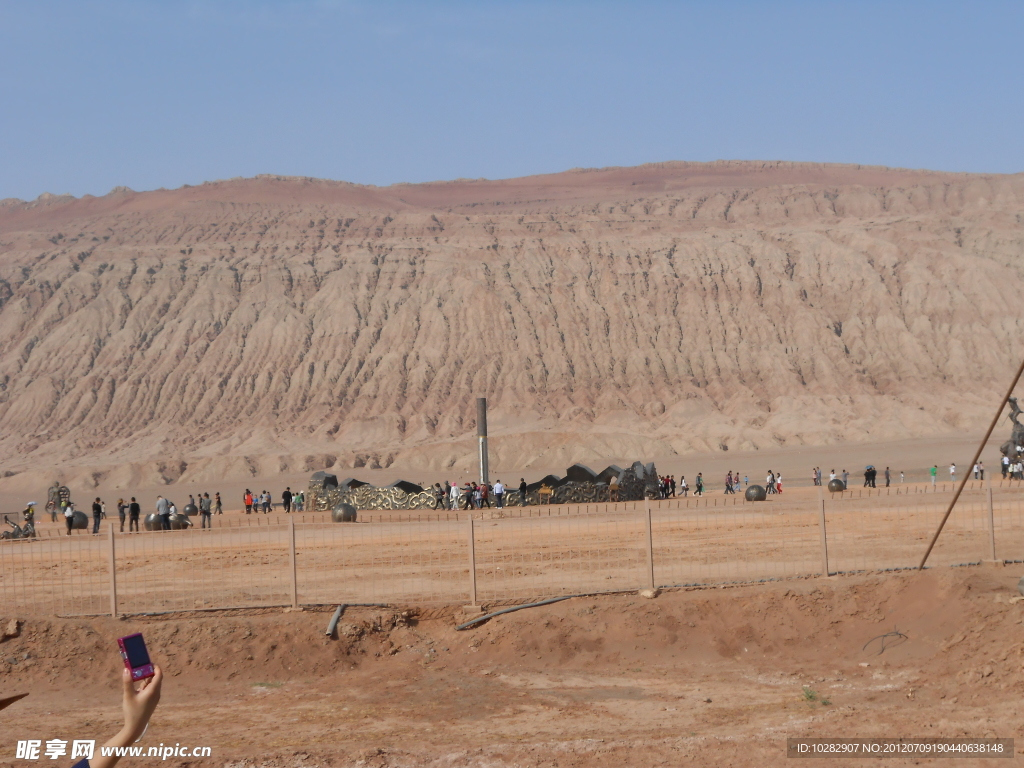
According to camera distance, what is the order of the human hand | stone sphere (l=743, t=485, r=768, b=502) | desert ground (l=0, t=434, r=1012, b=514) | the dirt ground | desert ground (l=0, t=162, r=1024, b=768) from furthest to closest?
desert ground (l=0, t=434, r=1012, b=514) < stone sphere (l=743, t=485, r=768, b=502) < desert ground (l=0, t=162, r=1024, b=768) < the dirt ground < the human hand

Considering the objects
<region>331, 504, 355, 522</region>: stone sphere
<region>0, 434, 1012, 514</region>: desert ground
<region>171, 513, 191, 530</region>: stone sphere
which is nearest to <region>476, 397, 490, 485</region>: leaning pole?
<region>0, 434, 1012, 514</region>: desert ground

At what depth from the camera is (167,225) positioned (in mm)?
119438

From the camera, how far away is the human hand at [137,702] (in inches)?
138

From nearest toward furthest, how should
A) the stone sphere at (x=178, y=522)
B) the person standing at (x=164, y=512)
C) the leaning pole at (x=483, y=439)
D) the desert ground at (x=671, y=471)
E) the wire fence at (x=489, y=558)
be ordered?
1. the wire fence at (x=489, y=558)
2. the person standing at (x=164, y=512)
3. the stone sphere at (x=178, y=522)
4. the leaning pole at (x=483, y=439)
5. the desert ground at (x=671, y=471)

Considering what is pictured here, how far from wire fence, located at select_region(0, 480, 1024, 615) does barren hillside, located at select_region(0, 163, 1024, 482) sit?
39.6 m

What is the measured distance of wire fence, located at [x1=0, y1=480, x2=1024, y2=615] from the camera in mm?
15836

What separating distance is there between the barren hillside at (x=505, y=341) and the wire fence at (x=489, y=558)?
39577 mm

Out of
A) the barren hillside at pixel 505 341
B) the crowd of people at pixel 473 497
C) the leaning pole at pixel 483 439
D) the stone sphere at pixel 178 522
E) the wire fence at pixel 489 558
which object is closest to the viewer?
the wire fence at pixel 489 558

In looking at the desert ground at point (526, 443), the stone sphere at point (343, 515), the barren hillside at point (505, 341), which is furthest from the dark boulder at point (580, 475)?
the barren hillside at point (505, 341)

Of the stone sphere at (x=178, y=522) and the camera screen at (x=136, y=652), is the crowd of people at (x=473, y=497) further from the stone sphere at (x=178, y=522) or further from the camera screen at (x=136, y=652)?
the camera screen at (x=136, y=652)

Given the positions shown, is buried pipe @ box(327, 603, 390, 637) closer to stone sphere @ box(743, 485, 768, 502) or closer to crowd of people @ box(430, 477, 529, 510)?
crowd of people @ box(430, 477, 529, 510)

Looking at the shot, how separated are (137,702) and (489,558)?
16.8 meters

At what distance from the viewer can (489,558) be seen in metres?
20.2

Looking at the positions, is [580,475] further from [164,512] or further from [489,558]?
[489,558]
